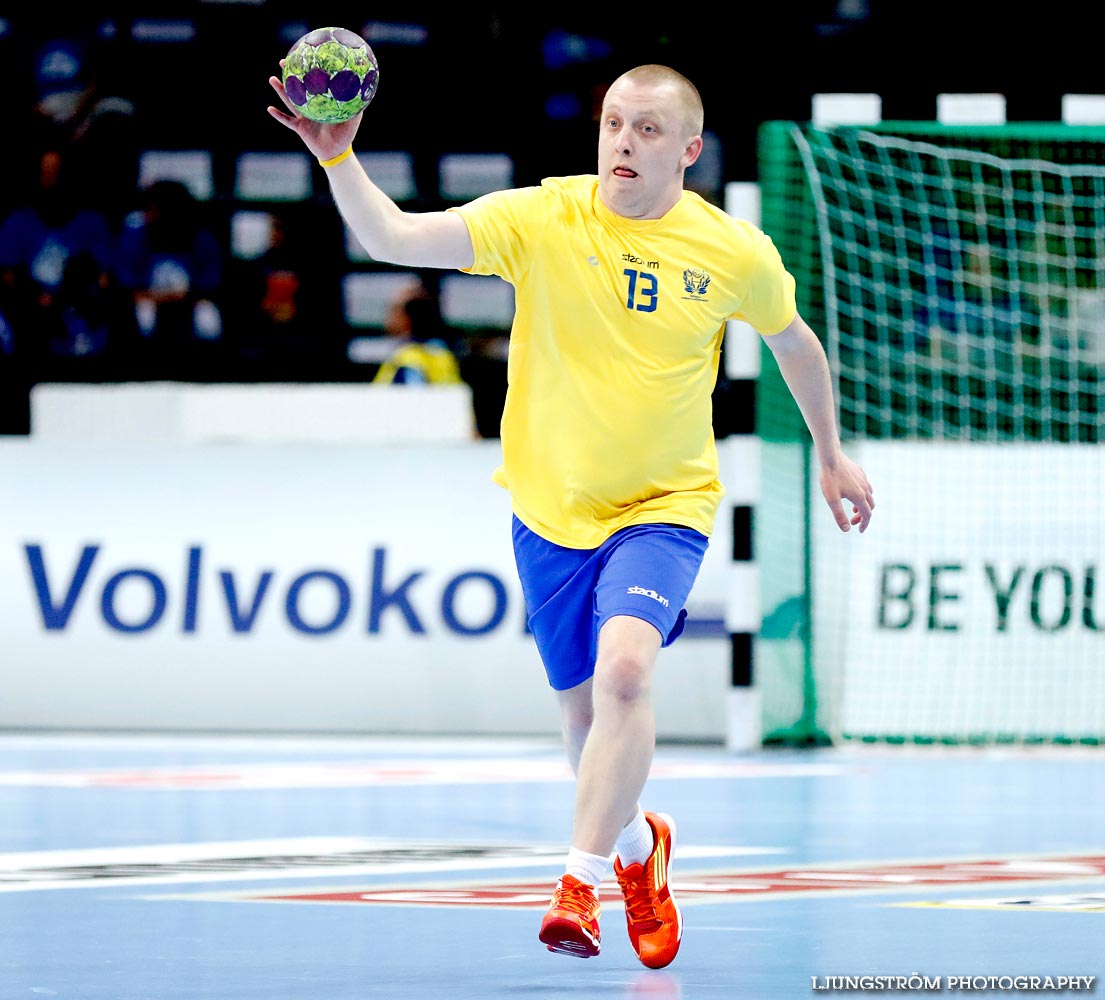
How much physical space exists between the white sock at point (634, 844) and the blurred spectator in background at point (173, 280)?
10572 millimetres

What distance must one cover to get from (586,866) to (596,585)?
0.72 meters

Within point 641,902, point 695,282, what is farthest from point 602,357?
point 641,902

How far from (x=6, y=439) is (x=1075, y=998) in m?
8.41

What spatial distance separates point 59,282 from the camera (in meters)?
16.0

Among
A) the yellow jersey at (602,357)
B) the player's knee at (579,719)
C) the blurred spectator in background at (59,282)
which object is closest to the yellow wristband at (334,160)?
the yellow jersey at (602,357)

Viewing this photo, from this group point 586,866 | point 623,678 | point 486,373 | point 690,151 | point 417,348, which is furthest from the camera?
point 486,373

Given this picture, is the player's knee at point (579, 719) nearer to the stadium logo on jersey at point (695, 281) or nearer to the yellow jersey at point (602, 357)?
the yellow jersey at point (602, 357)

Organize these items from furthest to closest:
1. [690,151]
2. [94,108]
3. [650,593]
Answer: [94,108]
[690,151]
[650,593]

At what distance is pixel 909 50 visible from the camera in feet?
55.7

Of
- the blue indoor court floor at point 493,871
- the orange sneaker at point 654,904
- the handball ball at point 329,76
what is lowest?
the blue indoor court floor at point 493,871

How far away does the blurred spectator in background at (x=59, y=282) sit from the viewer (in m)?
15.5

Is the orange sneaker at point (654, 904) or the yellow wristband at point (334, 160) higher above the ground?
the yellow wristband at point (334, 160)

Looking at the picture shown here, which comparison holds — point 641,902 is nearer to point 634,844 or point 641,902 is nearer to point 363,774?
point 634,844

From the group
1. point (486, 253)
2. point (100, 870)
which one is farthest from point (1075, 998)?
point (100, 870)
